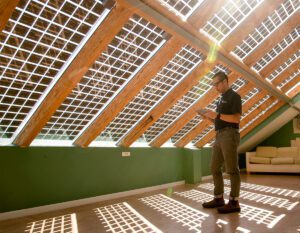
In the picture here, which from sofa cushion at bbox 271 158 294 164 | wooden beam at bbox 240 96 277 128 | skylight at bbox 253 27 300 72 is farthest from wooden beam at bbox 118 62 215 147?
sofa cushion at bbox 271 158 294 164

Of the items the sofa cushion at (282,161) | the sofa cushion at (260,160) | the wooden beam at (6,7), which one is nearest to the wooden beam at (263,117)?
the sofa cushion at (260,160)

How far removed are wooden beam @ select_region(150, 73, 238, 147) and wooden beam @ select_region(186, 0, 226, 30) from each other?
1712 mm

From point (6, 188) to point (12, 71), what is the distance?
130 cm

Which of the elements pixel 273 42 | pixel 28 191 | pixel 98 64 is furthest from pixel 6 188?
pixel 273 42

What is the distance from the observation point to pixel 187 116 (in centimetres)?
504

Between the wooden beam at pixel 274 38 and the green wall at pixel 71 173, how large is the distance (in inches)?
89.3

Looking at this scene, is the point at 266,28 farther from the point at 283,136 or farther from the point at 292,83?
the point at 283,136

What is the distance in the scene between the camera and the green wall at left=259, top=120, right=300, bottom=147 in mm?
8758

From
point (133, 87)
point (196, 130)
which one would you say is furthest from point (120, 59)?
point (196, 130)

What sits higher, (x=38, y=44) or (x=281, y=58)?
(x=281, y=58)

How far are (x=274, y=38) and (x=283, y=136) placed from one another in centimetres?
545

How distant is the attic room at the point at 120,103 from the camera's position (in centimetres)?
258

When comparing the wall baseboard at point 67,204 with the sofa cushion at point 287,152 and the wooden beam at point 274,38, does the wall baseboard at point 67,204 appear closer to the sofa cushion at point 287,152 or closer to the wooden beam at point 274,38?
the wooden beam at point 274,38

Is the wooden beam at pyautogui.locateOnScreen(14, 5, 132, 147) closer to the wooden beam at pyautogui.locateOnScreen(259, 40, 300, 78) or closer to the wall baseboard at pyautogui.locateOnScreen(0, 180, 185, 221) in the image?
the wall baseboard at pyautogui.locateOnScreen(0, 180, 185, 221)
